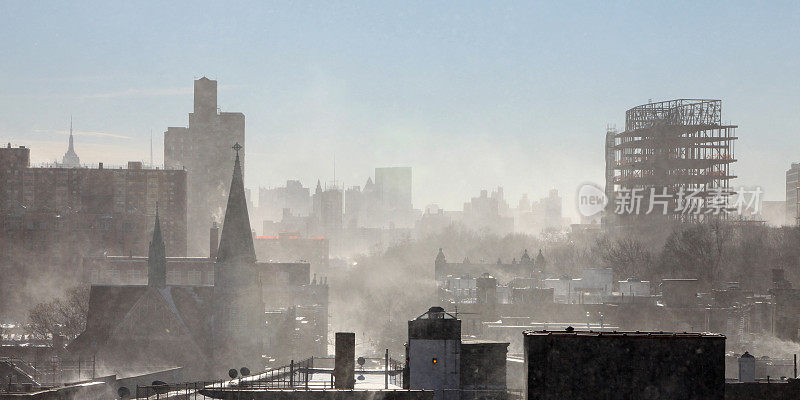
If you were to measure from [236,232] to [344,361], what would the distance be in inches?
1736

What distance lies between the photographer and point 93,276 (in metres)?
144

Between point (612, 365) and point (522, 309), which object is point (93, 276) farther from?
point (612, 365)

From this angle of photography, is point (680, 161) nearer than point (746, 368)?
No

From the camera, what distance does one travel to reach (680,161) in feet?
468

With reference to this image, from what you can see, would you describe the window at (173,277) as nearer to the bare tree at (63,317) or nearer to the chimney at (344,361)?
the bare tree at (63,317)

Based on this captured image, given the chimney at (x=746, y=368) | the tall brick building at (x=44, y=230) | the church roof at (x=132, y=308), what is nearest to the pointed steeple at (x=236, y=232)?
the church roof at (x=132, y=308)

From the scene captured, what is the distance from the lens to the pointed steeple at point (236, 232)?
7919 cm

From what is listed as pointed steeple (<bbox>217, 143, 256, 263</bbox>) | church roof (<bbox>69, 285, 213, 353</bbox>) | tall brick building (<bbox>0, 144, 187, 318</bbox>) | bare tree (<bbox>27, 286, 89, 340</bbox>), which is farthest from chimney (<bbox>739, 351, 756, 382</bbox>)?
tall brick building (<bbox>0, 144, 187, 318</bbox>)

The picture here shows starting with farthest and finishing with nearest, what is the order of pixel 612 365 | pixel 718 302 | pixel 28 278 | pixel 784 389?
1. pixel 28 278
2. pixel 718 302
3. pixel 784 389
4. pixel 612 365

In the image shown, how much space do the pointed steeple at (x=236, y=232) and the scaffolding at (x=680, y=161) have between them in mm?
78456

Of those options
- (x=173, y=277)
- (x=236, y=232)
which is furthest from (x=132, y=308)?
(x=173, y=277)

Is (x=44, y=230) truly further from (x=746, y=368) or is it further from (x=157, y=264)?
(x=746, y=368)

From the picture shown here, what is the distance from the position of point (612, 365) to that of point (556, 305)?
55.3 metres

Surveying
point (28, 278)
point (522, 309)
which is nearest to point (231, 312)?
point (522, 309)
